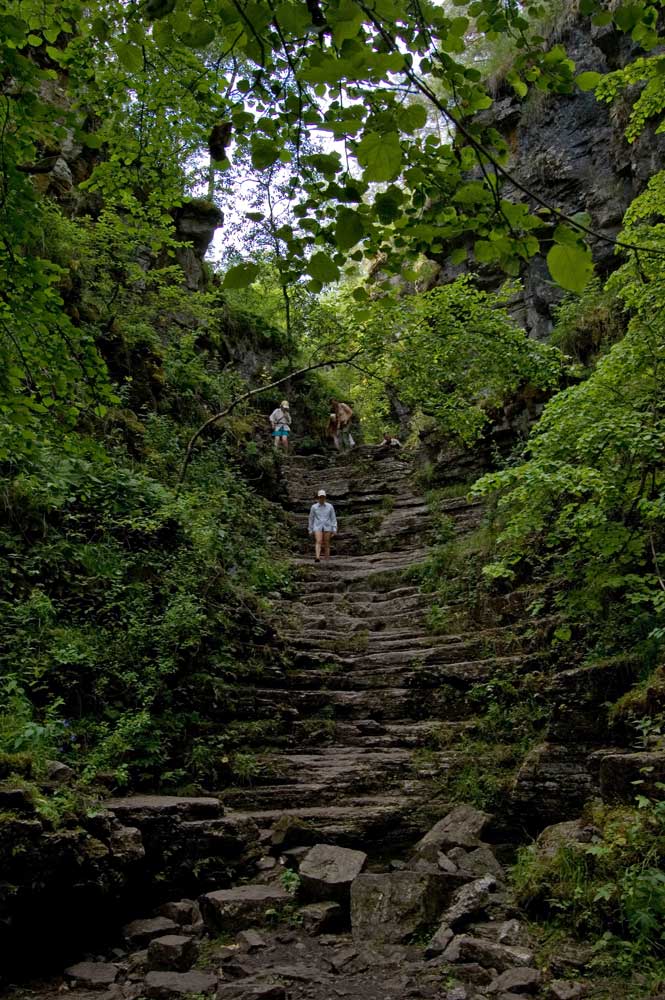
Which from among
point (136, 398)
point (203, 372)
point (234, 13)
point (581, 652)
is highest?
point (203, 372)

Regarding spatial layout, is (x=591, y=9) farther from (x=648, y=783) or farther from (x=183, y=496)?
(x=183, y=496)

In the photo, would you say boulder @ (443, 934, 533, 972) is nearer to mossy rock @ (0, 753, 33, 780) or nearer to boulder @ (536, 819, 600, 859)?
boulder @ (536, 819, 600, 859)

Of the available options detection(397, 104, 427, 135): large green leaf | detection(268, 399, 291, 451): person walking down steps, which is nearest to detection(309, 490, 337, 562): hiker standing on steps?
detection(268, 399, 291, 451): person walking down steps

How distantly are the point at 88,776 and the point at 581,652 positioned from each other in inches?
201

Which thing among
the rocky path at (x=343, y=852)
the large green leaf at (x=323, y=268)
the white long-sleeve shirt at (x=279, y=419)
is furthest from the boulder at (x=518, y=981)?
the white long-sleeve shirt at (x=279, y=419)

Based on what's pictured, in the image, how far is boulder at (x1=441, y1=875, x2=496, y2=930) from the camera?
4.25 metres

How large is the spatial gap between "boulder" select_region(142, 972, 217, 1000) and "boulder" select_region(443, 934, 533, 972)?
1425 mm

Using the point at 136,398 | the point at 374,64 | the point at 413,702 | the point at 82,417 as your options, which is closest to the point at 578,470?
the point at 413,702

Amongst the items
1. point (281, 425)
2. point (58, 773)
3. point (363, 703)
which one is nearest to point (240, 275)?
point (58, 773)

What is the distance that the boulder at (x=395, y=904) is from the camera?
4380mm

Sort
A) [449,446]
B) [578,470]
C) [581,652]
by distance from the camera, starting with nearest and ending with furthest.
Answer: [578,470] → [581,652] → [449,446]

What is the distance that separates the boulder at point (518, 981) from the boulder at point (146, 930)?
2327 mm

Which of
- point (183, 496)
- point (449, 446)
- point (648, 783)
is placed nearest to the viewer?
point (648, 783)

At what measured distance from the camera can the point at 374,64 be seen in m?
1.88
